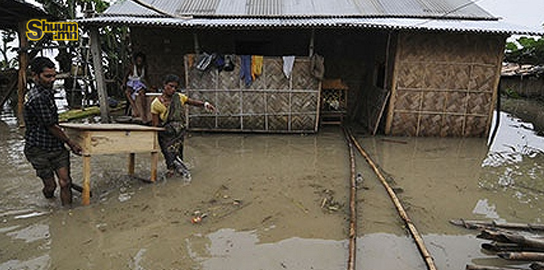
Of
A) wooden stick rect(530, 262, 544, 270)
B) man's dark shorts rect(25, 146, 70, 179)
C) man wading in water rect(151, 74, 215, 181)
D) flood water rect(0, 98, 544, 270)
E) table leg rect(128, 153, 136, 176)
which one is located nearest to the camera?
wooden stick rect(530, 262, 544, 270)

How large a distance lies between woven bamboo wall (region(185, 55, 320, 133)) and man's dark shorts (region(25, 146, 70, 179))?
425cm

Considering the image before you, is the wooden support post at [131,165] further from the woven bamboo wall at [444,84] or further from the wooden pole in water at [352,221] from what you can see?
the woven bamboo wall at [444,84]

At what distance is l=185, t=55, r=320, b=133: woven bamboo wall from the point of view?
7.52 m

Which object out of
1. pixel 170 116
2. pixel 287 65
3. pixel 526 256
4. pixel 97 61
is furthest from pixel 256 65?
pixel 526 256

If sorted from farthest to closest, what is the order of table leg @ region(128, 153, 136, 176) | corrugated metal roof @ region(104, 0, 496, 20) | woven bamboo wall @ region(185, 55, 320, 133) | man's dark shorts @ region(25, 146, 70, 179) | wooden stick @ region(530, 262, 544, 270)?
1. corrugated metal roof @ region(104, 0, 496, 20)
2. woven bamboo wall @ region(185, 55, 320, 133)
3. table leg @ region(128, 153, 136, 176)
4. man's dark shorts @ region(25, 146, 70, 179)
5. wooden stick @ region(530, 262, 544, 270)

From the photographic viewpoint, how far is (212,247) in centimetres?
310

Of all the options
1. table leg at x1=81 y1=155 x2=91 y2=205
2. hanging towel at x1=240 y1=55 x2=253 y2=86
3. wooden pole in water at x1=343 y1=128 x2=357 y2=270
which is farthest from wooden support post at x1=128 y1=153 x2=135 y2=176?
hanging towel at x1=240 y1=55 x2=253 y2=86

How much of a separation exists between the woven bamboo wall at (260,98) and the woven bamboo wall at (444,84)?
2.03 meters

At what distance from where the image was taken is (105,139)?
12.1 feet

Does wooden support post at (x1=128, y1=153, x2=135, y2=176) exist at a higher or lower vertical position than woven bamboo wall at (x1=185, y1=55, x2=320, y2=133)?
lower

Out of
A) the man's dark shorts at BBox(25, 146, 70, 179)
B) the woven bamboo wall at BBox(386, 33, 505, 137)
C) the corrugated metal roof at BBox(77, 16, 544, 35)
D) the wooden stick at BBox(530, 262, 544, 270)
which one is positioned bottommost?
the wooden stick at BBox(530, 262, 544, 270)

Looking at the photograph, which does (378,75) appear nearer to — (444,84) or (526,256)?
(444,84)

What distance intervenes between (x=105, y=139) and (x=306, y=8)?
700cm

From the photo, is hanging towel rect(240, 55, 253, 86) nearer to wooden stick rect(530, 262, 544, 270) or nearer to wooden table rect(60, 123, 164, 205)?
wooden table rect(60, 123, 164, 205)
